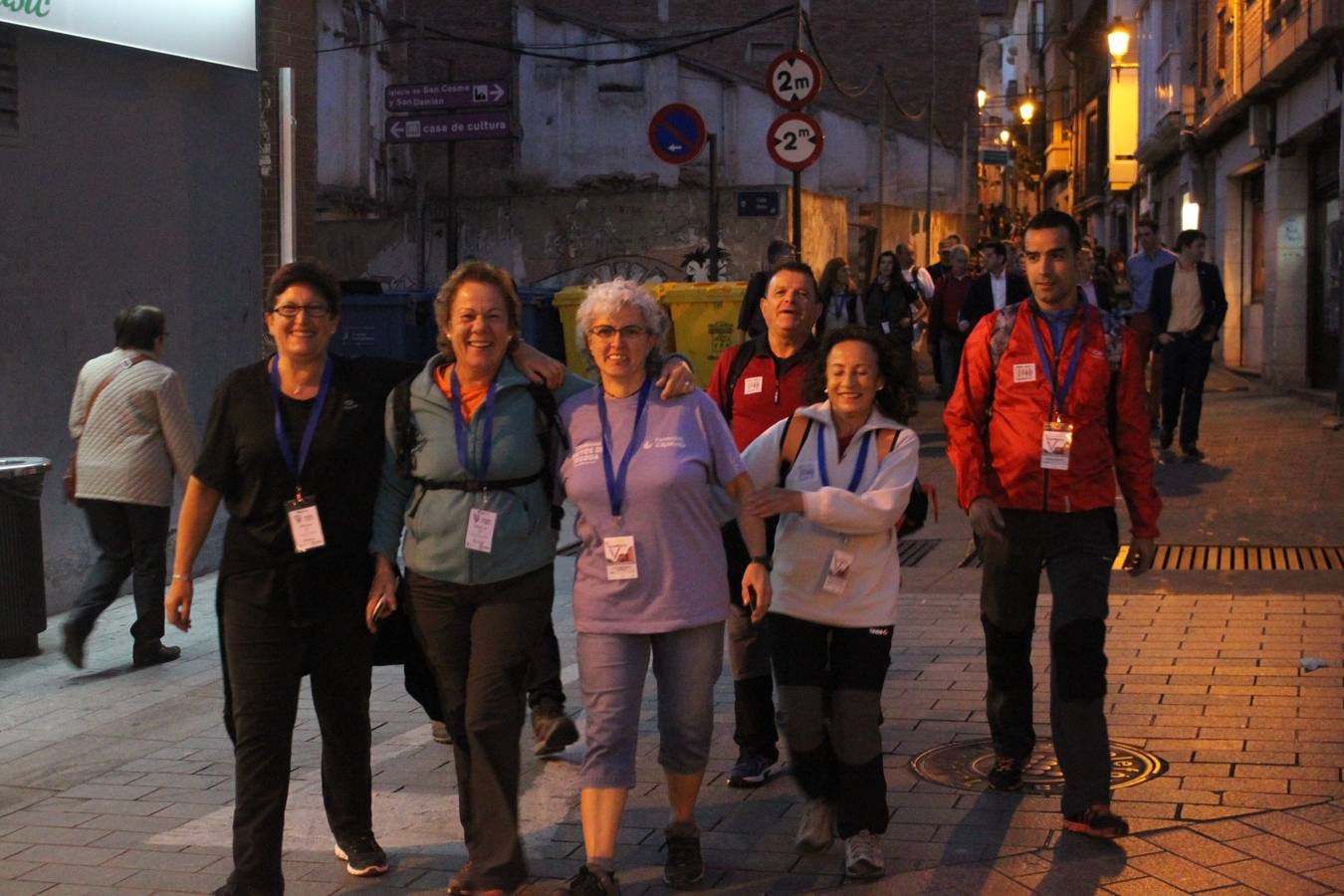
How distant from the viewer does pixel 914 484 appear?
5496 millimetres

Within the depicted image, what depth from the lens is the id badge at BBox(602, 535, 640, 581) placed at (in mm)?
4941

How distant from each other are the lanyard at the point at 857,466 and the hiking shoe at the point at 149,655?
14.5ft

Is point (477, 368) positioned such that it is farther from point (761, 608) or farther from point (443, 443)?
point (761, 608)

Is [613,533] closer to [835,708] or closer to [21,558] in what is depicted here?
[835,708]

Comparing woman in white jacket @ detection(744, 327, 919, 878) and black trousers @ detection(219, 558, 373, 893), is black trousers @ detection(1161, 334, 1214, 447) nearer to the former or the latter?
woman in white jacket @ detection(744, 327, 919, 878)

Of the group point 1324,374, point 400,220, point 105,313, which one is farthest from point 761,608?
point 400,220

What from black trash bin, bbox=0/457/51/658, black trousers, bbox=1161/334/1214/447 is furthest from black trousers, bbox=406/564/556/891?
black trousers, bbox=1161/334/1214/447

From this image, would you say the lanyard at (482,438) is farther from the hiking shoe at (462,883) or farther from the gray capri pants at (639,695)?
the hiking shoe at (462,883)

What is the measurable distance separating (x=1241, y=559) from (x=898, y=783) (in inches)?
192

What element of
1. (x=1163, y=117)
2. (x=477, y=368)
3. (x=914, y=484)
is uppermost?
(x=1163, y=117)

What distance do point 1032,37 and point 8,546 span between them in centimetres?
7412

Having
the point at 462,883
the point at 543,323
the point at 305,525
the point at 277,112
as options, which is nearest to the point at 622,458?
the point at 305,525

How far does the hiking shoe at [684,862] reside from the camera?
16.8 feet

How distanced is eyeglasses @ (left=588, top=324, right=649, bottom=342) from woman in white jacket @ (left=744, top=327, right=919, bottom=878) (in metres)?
0.59
